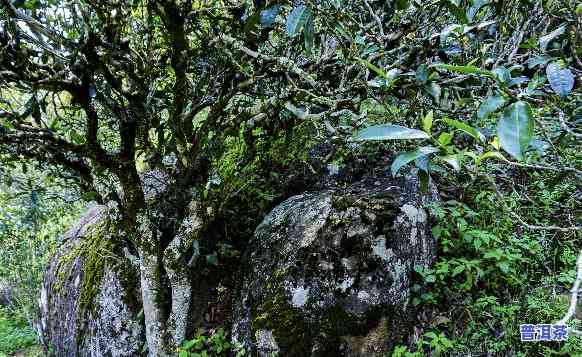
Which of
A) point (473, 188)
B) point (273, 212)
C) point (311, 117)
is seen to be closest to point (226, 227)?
point (273, 212)

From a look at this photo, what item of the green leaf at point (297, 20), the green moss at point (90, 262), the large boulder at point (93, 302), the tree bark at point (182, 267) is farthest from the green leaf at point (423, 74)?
the green moss at point (90, 262)

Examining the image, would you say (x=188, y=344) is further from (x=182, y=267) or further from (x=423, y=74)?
(x=423, y=74)

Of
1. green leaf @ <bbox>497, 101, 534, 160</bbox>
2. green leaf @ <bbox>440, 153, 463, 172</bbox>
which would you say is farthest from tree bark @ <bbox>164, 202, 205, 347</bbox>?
green leaf @ <bbox>497, 101, 534, 160</bbox>

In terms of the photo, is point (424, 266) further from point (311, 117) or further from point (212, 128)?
point (212, 128)

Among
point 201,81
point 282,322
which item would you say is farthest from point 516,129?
point 282,322

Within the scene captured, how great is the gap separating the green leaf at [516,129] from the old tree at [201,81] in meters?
0.68

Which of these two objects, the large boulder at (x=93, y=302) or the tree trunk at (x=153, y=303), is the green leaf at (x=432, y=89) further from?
the large boulder at (x=93, y=302)

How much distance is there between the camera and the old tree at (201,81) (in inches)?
69.8

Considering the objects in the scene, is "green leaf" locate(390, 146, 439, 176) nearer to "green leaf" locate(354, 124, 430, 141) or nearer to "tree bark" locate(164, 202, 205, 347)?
"green leaf" locate(354, 124, 430, 141)

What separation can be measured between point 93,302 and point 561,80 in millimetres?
3326

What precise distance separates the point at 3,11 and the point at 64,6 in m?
0.48

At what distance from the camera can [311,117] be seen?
2.14 m

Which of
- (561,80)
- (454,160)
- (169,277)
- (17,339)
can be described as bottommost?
(17,339)

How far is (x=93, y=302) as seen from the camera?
10.6 feet
